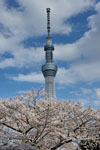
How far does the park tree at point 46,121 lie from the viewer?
42.9 feet

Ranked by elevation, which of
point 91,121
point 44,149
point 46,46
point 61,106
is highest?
point 46,46

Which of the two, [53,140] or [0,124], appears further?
[53,140]

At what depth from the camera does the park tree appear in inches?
515

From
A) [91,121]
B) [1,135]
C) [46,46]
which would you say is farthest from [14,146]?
[46,46]

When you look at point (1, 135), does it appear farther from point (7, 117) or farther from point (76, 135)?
point (76, 135)

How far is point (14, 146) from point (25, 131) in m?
1.11

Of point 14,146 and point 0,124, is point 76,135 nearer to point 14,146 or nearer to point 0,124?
point 14,146

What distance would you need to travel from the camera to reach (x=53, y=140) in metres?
15.1

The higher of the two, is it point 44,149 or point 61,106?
point 61,106

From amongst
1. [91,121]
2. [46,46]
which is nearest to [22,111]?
[91,121]

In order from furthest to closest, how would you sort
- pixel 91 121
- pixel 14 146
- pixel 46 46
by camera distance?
pixel 46 46 → pixel 91 121 → pixel 14 146

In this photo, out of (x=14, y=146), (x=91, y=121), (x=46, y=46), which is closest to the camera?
(x=14, y=146)

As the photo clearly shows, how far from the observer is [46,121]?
41.5ft

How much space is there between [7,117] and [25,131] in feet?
4.69
